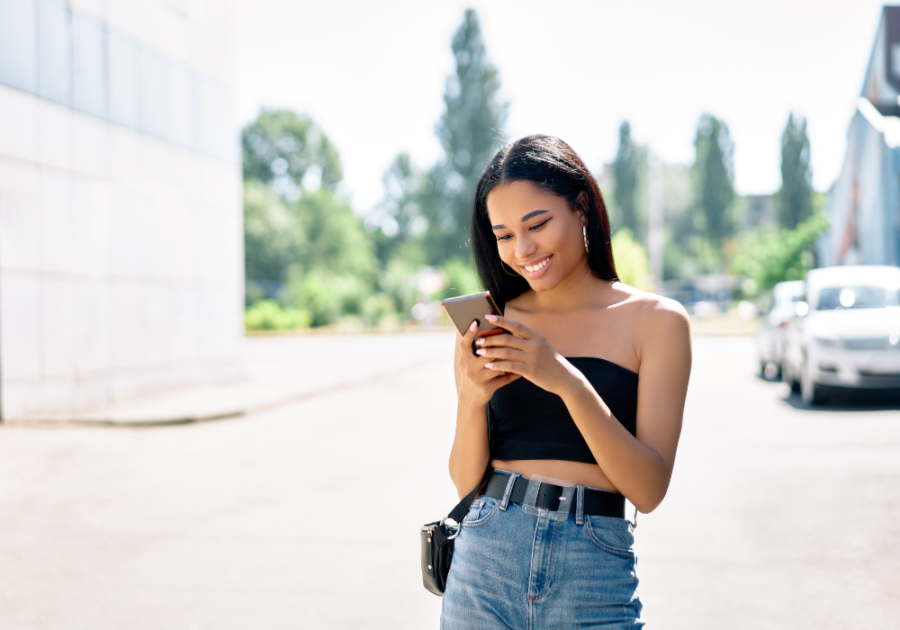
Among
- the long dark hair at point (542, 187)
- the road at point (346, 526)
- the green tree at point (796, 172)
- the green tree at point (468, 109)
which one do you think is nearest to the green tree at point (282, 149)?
the green tree at point (468, 109)

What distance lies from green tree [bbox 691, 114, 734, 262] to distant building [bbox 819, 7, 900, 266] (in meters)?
28.1

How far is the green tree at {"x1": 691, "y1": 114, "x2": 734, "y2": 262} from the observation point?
228ft

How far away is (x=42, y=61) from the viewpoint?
41.5 feet

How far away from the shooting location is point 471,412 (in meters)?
1.89

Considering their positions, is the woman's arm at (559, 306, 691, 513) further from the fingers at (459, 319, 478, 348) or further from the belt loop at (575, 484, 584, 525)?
the fingers at (459, 319, 478, 348)

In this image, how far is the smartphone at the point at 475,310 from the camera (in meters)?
1.69

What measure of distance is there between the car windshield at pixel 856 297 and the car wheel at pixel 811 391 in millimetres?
1049

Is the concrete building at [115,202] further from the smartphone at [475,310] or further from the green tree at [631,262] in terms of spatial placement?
the green tree at [631,262]

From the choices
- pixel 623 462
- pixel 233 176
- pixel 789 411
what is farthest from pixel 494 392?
pixel 233 176

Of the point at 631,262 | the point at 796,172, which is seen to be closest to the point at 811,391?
the point at 631,262

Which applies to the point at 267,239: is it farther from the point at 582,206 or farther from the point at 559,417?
the point at 559,417

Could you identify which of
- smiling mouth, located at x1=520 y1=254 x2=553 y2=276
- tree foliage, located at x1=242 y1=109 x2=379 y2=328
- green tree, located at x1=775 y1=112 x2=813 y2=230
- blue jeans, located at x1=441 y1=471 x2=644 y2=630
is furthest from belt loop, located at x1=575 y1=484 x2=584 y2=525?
green tree, located at x1=775 y1=112 x2=813 y2=230

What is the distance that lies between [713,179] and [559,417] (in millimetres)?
72194

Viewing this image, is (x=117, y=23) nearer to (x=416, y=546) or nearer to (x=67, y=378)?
(x=67, y=378)
